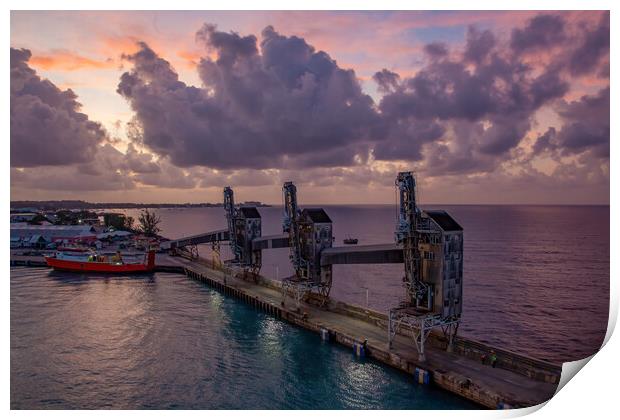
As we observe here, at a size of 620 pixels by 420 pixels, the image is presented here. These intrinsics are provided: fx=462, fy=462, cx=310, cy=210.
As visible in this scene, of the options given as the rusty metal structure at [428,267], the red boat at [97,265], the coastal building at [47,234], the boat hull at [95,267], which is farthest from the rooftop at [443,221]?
the coastal building at [47,234]

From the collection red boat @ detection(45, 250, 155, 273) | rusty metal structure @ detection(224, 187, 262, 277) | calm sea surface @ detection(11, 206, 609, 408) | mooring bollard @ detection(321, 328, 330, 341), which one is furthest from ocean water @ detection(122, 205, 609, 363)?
red boat @ detection(45, 250, 155, 273)

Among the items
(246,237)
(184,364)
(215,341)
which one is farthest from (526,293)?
(184,364)

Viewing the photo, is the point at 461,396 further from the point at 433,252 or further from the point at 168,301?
the point at 168,301

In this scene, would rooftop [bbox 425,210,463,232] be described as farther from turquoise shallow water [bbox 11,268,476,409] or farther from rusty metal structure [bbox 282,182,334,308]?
rusty metal structure [bbox 282,182,334,308]

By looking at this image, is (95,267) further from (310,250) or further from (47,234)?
(310,250)

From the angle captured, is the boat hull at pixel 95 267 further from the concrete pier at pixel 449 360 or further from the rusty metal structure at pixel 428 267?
the rusty metal structure at pixel 428 267
